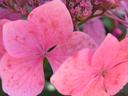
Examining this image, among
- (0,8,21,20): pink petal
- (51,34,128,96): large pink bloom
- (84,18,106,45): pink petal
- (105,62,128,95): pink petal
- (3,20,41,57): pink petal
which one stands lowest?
(84,18,106,45): pink petal

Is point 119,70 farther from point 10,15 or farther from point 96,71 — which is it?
point 10,15

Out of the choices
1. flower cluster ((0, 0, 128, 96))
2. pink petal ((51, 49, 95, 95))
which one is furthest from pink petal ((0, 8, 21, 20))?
pink petal ((51, 49, 95, 95))

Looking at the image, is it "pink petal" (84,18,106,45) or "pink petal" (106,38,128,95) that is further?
"pink petal" (84,18,106,45)

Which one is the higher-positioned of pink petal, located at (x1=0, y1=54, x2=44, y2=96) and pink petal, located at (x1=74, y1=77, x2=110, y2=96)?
pink petal, located at (x1=0, y1=54, x2=44, y2=96)

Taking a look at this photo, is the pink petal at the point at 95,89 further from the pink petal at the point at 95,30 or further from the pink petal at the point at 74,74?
the pink petal at the point at 95,30

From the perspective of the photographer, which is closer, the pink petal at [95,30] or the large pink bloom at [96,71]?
the large pink bloom at [96,71]

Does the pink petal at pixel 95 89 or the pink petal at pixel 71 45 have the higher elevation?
the pink petal at pixel 71 45

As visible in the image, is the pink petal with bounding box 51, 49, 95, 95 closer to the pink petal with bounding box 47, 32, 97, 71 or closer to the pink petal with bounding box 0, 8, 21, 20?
the pink petal with bounding box 47, 32, 97, 71

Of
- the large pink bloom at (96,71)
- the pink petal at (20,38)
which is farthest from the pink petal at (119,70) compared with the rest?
the pink petal at (20,38)

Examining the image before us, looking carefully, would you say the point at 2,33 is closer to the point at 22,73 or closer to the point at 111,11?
the point at 22,73
